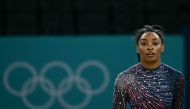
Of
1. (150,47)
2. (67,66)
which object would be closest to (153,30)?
(150,47)

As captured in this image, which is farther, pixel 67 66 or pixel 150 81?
pixel 67 66

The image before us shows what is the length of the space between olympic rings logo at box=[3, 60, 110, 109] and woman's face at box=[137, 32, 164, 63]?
3613 mm

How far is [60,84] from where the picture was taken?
6.09 m

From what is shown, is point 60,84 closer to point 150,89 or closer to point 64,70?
point 64,70

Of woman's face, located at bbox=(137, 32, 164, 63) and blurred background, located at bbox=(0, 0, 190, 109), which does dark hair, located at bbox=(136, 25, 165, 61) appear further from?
blurred background, located at bbox=(0, 0, 190, 109)

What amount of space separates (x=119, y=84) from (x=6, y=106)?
12.8 ft

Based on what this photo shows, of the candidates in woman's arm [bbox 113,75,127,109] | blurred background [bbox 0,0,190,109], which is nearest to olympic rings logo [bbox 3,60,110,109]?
blurred background [bbox 0,0,190,109]

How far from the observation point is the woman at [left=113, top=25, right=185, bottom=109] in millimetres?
2406

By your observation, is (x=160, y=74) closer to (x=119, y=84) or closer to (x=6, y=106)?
(x=119, y=84)

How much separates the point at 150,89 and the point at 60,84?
3.75 meters

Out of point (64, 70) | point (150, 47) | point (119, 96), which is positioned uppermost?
point (150, 47)

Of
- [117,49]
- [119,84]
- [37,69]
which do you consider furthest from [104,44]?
[119,84]

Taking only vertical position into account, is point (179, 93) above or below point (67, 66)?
above

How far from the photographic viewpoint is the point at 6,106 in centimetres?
614
